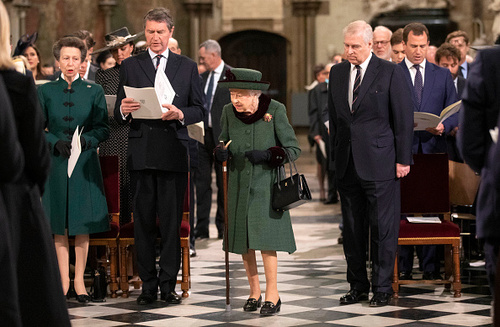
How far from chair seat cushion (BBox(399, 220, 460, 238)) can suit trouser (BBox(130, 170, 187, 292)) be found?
1.60m

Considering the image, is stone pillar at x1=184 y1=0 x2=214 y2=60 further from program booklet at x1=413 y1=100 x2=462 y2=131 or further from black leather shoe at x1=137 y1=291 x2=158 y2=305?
black leather shoe at x1=137 y1=291 x2=158 y2=305

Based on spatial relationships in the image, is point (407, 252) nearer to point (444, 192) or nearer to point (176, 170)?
point (444, 192)

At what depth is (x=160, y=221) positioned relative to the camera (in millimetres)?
6543

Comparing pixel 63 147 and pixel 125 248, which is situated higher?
pixel 63 147

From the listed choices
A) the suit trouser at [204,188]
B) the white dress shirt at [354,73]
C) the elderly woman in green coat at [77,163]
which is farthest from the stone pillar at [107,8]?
the white dress shirt at [354,73]

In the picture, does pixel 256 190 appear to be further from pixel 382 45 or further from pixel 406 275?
pixel 382 45

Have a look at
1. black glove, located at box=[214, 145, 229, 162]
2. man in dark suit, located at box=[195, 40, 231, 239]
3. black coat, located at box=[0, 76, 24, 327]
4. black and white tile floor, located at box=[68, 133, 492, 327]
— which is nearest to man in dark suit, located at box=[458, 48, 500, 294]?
black and white tile floor, located at box=[68, 133, 492, 327]

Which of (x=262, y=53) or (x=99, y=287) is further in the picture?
(x=262, y=53)

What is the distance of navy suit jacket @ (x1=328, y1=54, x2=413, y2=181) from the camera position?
629 centimetres

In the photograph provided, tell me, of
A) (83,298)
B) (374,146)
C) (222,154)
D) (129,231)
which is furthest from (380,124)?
(83,298)

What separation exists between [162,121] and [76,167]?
670 millimetres

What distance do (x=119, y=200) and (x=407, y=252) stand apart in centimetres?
227

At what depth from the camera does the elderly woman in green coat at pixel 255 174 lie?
603 cm

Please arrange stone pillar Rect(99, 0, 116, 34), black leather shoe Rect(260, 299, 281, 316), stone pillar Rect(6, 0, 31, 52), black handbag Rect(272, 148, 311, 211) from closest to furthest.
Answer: black handbag Rect(272, 148, 311, 211) < black leather shoe Rect(260, 299, 281, 316) < stone pillar Rect(6, 0, 31, 52) < stone pillar Rect(99, 0, 116, 34)
